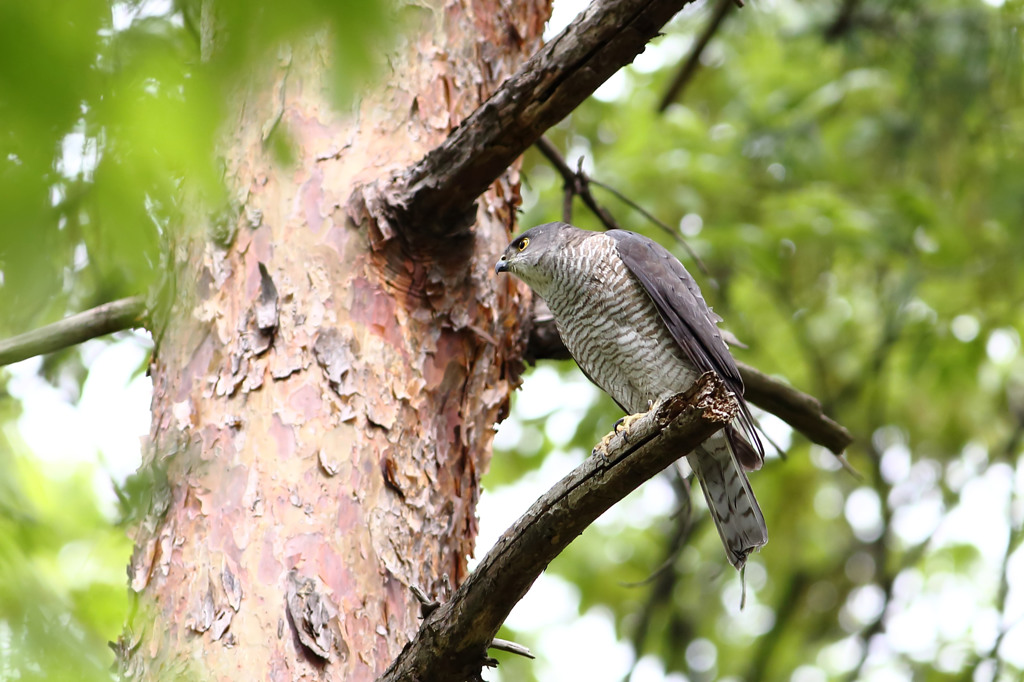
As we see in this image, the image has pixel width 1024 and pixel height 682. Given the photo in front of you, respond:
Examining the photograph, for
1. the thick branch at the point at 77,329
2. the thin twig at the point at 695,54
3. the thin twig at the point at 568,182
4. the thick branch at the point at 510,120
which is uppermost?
the thin twig at the point at 695,54

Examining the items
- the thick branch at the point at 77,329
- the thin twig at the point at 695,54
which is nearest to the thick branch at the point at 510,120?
the thick branch at the point at 77,329

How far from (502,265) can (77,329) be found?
1.59 metres

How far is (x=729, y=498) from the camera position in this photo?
380cm

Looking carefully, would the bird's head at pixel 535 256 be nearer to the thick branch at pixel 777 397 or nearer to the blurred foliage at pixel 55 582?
the thick branch at pixel 777 397

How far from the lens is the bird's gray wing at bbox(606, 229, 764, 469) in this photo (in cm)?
361

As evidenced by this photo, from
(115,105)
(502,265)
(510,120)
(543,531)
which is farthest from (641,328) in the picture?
(115,105)

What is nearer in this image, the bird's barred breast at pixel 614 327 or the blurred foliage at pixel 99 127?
the blurred foliage at pixel 99 127

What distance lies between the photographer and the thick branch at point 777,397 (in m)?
3.81

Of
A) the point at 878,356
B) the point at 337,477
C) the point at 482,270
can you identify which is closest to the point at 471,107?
the point at 482,270

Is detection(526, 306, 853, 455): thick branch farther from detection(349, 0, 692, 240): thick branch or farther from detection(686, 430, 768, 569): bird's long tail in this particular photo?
detection(349, 0, 692, 240): thick branch

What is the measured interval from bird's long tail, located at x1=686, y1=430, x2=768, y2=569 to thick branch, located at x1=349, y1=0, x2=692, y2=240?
1482 millimetres

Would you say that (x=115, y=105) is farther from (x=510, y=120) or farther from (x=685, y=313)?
(x=685, y=313)

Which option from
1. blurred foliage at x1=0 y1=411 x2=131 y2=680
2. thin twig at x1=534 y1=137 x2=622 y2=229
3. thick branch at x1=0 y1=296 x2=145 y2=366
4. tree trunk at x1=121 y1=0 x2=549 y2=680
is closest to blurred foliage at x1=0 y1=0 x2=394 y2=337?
blurred foliage at x1=0 y1=411 x2=131 y2=680

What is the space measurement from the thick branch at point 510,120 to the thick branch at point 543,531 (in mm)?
1117
